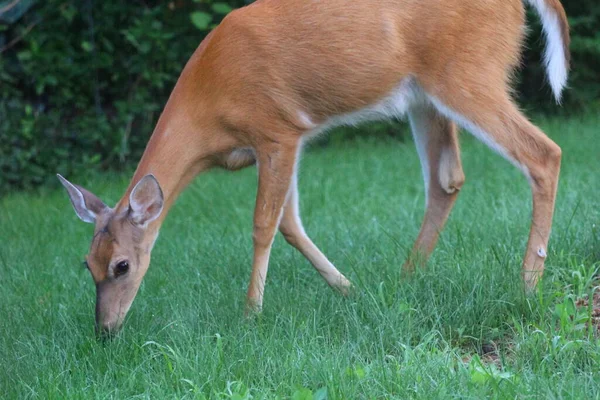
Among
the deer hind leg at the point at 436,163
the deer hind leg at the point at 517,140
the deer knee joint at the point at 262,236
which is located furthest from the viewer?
the deer hind leg at the point at 436,163

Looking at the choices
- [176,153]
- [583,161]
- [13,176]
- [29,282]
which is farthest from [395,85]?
[13,176]

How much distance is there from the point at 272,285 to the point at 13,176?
19.6ft

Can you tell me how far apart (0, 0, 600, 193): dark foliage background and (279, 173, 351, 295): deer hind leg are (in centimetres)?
495

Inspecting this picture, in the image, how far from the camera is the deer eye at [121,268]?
521cm

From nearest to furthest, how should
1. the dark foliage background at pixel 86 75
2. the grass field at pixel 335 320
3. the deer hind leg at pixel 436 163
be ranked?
1. the grass field at pixel 335 320
2. the deer hind leg at pixel 436 163
3. the dark foliage background at pixel 86 75

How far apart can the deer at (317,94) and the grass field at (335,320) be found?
0.32 metres

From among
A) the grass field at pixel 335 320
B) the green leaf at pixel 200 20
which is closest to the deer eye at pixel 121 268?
the grass field at pixel 335 320

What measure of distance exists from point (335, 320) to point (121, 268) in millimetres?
1203

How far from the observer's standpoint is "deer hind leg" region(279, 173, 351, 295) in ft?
18.4

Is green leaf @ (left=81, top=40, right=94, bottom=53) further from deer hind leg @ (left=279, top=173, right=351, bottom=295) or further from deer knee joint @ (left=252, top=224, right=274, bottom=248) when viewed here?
deer knee joint @ (left=252, top=224, right=274, bottom=248)

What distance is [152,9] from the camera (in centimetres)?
1160

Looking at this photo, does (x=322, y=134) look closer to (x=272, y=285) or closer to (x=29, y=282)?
(x=272, y=285)

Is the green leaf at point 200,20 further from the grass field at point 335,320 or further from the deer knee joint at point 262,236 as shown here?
the deer knee joint at point 262,236

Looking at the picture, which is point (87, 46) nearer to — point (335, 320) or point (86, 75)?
point (86, 75)
